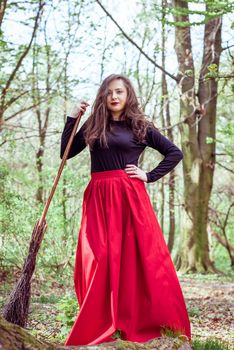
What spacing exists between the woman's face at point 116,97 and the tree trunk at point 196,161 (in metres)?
6.63

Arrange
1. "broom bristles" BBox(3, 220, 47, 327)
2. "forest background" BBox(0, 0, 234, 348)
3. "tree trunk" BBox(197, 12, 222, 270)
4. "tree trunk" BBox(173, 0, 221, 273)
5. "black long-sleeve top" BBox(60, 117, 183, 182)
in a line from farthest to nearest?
"tree trunk" BBox(197, 12, 222, 270), "tree trunk" BBox(173, 0, 221, 273), "forest background" BBox(0, 0, 234, 348), "black long-sleeve top" BBox(60, 117, 183, 182), "broom bristles" BBox(3, 220, 47, 327)

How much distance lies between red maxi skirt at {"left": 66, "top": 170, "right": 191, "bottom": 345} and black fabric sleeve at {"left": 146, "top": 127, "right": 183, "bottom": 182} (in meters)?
0.23

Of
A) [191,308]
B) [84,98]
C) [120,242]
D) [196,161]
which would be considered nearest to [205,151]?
[196,161]

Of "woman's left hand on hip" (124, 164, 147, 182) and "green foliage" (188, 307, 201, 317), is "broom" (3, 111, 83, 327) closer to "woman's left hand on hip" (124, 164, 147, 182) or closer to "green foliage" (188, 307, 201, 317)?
"woman's left hand on hip" (124, 164, 147, 182)

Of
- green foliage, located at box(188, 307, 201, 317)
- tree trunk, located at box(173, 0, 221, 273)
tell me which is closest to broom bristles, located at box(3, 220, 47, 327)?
green foliage, located at box(188, 307, 201, 317)

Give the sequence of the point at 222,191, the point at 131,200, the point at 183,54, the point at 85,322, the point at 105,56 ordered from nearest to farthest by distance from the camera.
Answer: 1. the point at 85,322
2. the point at 131,200
3. the point at 183,54
4. the point at 105,56
5. the point at 222,191

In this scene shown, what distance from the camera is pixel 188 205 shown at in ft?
35.3

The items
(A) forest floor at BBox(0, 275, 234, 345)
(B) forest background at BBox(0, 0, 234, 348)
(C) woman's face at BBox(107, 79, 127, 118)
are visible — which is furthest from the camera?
(B) forest background at BBox(0, 0, 234, 348)

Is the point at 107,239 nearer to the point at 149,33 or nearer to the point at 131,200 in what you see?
the point at 131,200

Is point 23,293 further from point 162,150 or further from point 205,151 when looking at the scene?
point 205,151

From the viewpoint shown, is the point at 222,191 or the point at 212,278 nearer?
the point at 212,278

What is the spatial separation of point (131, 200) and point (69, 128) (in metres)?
0.72

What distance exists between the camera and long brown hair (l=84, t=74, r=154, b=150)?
3801 millimetres

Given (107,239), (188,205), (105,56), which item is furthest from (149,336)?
(105,56)
